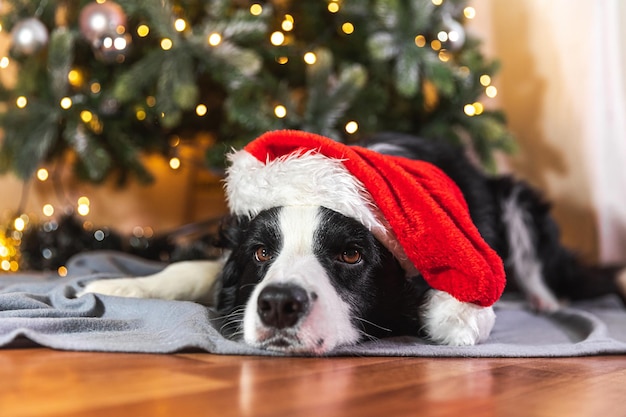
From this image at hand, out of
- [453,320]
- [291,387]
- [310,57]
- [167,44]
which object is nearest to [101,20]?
[167,44]

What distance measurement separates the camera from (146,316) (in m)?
1.70

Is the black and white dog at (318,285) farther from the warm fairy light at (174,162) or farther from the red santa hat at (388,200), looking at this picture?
the warm fairy light at (174,162)

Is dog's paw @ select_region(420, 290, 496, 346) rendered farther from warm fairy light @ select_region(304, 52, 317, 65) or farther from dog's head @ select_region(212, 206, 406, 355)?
warm fairy light @ select_region(304, 52, 317, 65)

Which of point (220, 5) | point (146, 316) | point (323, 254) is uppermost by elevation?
point (220, 5)

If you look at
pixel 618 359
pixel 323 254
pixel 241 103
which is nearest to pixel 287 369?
pixel 323 254

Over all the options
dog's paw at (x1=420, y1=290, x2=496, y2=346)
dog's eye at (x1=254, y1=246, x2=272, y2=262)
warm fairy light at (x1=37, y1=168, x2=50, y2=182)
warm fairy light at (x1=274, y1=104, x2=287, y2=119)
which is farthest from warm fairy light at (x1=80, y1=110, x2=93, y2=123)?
dog's paw at (x1=420, y1=290, x2=496, y2=346)

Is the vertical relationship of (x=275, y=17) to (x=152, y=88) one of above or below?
above

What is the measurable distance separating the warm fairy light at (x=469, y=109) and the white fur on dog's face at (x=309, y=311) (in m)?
1.68

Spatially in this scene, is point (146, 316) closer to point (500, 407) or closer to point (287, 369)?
point (287, 369)

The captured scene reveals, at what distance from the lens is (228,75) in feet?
8.93

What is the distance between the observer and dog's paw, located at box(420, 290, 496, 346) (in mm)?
1749

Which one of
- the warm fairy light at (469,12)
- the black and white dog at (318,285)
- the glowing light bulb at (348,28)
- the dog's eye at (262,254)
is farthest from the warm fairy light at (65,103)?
the warm fairy light at (469,12)

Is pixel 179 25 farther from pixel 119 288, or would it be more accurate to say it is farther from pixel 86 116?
pixel 119 288

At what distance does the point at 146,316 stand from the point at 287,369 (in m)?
0.50
